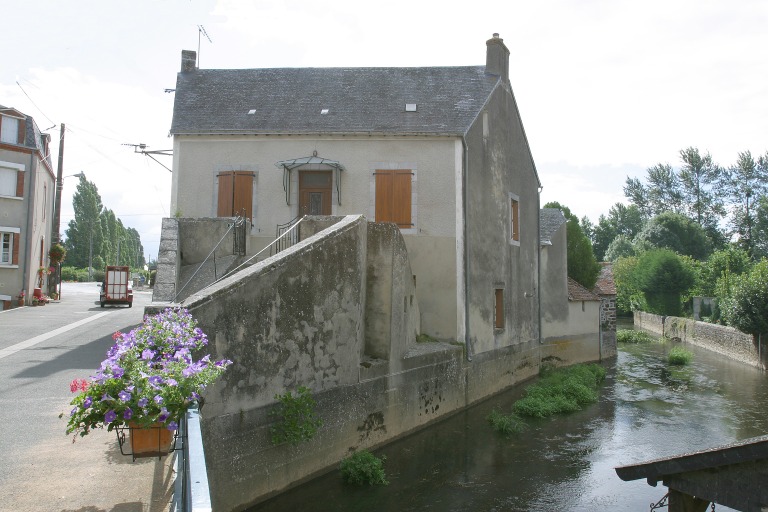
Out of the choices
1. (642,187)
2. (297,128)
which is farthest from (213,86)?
(642,187)

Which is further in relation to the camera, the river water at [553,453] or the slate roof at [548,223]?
the slate roof at [548,223]

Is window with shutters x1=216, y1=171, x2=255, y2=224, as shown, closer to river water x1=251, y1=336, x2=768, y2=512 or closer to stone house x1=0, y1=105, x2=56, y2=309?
river water x1=251, y1=336, x2=768, y2=512

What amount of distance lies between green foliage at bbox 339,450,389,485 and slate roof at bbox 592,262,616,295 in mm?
19418

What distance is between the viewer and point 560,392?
16.9 m

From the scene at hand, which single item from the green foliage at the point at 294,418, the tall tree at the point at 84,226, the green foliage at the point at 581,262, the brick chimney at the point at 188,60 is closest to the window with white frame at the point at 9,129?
the brick chimney at the point at 188,60

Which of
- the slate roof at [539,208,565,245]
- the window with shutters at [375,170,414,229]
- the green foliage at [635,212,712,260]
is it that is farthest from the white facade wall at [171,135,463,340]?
the green foliage at [635,212,712,260]

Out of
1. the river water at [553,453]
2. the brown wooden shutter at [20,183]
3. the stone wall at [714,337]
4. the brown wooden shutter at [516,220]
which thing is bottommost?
the river water at [553,453]

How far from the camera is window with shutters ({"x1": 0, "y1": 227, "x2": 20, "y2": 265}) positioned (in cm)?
2361

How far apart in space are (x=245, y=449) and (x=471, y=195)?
979 cm

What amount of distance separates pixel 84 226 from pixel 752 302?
181ft

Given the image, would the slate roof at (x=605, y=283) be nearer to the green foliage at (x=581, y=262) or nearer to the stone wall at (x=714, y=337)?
the green foliage at (x=581, y=262)

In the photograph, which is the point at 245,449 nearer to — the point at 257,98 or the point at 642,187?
the point at 257,98

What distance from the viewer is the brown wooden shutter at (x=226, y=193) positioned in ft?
52.7

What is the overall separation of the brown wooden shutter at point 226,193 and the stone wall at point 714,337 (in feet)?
67.4
